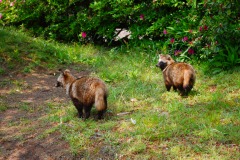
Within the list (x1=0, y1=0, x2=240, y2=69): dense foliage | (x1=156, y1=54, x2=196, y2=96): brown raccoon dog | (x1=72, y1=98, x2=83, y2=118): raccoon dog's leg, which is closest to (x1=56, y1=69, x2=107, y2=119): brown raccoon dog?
(x1=72, y1=98, x2=83, y2=118): raccoon dog's leg

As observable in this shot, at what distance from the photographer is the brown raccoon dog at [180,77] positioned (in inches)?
263

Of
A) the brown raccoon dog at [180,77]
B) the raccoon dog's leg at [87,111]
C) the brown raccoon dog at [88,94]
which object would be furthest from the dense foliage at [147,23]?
the raccoon dog's leg at [87,111]

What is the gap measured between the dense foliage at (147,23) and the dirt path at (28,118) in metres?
2.91

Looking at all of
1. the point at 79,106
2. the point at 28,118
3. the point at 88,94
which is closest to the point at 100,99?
the point at 88,94

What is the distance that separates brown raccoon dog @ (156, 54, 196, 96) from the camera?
→ 6.69 m

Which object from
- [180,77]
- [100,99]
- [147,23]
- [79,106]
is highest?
[147,23]

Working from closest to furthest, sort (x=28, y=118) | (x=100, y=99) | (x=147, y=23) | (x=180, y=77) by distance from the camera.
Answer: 1. (x=100, y=99)
2. (x=28, y=118)
3. (x=180, y=77)
4. (x=147, y=23)

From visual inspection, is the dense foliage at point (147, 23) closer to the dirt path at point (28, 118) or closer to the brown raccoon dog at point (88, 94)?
the dirt path at point (28, 118)

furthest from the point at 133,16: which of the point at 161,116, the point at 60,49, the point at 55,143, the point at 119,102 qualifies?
the point at 55,143

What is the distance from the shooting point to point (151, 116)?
599 centimetres

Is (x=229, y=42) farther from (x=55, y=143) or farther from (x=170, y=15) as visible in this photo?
(x=55, y=143)

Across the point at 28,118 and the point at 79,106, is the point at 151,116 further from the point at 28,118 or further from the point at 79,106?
the point at 28,118

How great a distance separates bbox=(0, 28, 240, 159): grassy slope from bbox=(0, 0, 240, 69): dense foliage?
573 mm

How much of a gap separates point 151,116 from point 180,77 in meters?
1.24
